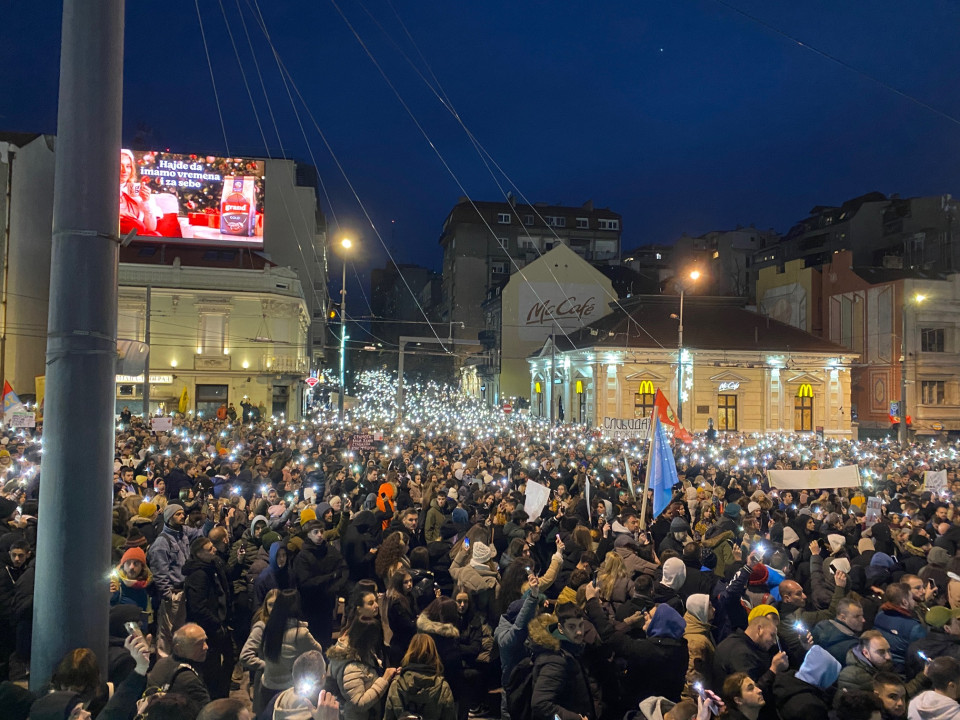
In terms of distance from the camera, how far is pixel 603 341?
44656 mm

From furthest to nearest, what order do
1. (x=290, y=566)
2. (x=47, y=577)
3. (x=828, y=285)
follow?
(x=828, y=285) → (x=290, y=566) → (x=47, y=577)

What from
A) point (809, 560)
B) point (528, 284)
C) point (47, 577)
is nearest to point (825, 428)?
point (528, 284)

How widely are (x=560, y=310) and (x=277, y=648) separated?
53.2 m

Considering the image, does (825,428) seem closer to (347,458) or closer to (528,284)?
(528,284)

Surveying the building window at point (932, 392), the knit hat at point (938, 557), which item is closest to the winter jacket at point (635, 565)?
the knit hat at point (938, 557)

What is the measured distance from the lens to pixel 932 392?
44.2 meters

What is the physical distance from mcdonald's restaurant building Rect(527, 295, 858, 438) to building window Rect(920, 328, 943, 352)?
12.4ft

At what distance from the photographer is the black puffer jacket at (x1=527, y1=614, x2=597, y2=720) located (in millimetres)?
4918

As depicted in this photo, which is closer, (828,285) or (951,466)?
(951,466)

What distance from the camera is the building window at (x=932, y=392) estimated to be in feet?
144

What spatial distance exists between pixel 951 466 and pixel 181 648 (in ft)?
71.8

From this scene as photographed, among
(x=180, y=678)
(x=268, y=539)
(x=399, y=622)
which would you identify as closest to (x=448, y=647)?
(x=399, y=622)

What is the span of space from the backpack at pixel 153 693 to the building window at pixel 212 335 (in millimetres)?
41153

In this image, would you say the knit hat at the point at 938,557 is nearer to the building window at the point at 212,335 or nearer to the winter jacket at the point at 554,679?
the winter jacket at the point at 554,679
